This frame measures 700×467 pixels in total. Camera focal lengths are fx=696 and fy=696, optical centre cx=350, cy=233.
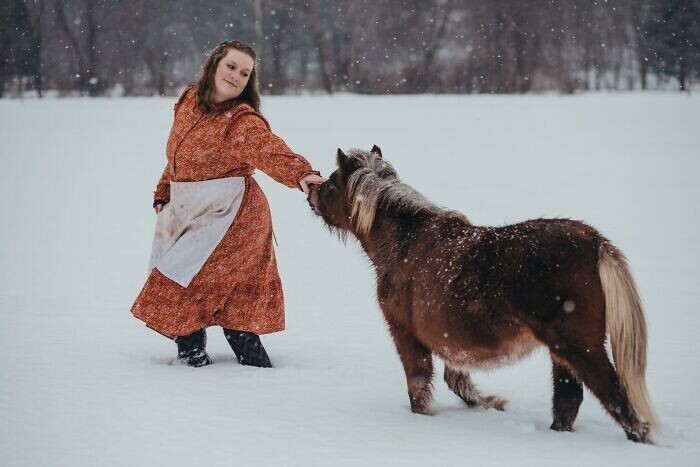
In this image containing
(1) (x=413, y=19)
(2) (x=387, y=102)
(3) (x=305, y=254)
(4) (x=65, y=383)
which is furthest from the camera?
(1) (x=413, y=19)

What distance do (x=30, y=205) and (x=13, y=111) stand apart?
27.7ft

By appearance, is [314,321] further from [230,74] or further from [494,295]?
[494,295]

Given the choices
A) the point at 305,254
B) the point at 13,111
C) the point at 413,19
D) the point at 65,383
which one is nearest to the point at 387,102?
the point at 413,19

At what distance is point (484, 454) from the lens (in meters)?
2.99

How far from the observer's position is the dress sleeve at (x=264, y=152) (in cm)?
395

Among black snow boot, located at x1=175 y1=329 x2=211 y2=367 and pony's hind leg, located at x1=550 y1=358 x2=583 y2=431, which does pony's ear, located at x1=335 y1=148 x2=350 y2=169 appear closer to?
black snow boot, located at x1=175 y1=329 x2=211 y2=367

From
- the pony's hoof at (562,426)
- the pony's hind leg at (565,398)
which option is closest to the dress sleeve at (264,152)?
the pony's hind leg at (565,398)

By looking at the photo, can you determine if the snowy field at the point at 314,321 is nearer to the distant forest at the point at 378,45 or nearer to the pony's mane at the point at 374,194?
the pony's mane at the point at 374,194

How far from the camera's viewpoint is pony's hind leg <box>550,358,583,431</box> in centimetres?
334

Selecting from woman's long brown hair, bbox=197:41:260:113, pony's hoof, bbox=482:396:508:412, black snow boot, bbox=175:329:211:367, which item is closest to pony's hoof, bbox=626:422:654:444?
pony's hoof, bbox=482:396:508:412

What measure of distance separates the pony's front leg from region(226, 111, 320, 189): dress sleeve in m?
1.06

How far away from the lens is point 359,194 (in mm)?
3832

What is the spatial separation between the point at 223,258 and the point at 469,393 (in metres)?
1.65

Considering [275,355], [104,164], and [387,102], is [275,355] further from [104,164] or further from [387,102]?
[387,102]
